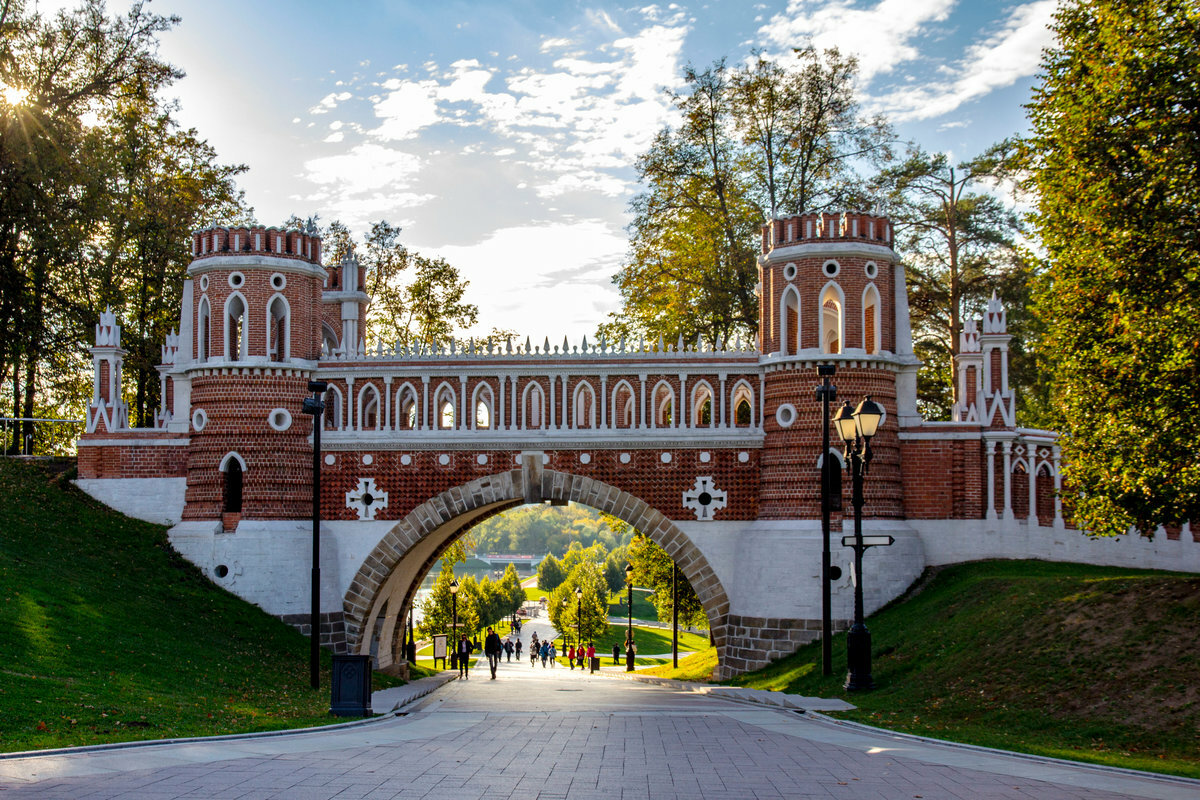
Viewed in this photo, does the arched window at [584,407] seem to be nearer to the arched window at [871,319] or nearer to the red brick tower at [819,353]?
the red brick tower at [819,353]

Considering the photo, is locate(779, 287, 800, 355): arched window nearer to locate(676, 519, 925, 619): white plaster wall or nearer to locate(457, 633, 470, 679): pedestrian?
locate(676, 519, 925, 619): white plaster wall

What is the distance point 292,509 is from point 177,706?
34.5ft

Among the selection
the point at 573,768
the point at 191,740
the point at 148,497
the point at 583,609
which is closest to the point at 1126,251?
the point at 573,768

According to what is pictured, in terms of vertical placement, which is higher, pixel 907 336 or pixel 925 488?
pixel 907 336

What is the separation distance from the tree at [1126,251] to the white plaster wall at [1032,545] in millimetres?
5366

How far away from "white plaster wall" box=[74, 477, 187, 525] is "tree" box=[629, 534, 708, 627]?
14.0 meters

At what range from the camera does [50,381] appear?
35375mm

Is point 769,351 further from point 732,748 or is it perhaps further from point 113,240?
point 113,240

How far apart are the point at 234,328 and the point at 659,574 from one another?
680 inches

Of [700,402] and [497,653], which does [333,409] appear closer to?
[700,402]

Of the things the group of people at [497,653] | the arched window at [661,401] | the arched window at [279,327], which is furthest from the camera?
the group of people at [497,653]

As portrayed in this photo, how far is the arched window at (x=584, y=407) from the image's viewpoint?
24.0m

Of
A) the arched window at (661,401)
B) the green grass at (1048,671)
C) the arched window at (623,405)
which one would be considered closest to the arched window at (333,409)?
the arched window at (623,405)

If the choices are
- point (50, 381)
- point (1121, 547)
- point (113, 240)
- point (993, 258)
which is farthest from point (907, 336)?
point (50, 381)
